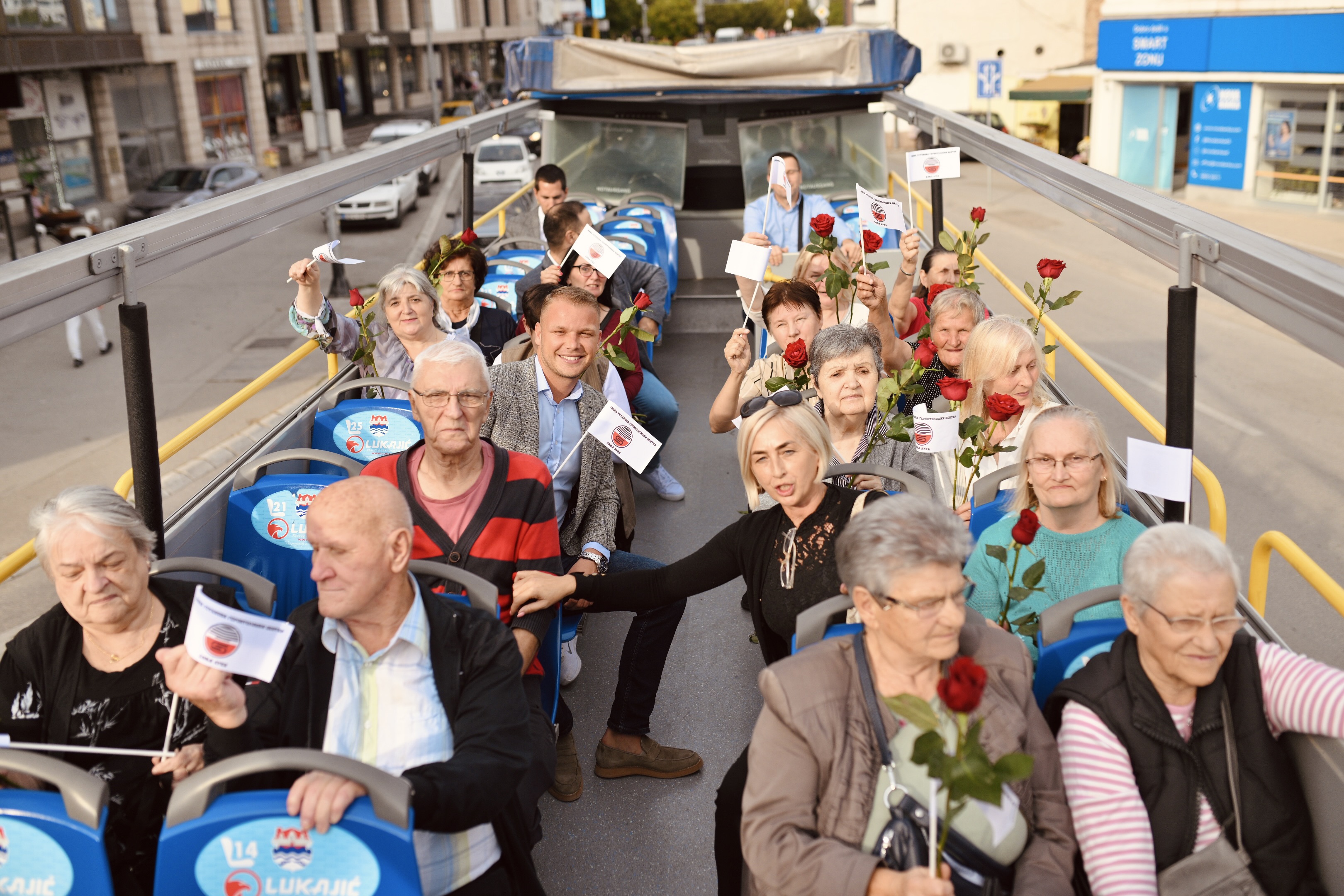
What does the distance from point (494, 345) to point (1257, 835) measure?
15.7 feet

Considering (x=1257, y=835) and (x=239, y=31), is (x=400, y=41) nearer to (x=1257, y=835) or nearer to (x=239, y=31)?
(x=239, y=31)

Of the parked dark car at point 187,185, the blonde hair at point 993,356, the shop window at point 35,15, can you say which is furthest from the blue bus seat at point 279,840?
the shop window at point 35,15

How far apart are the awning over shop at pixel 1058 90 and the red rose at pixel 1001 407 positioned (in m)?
34.5

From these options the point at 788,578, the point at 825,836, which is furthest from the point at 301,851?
the point at 788,578

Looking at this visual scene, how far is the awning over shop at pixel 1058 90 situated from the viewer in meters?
34.9

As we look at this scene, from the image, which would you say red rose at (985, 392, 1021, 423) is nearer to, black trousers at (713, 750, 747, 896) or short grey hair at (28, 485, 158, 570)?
black trousers at (713, 750, 747, 896)

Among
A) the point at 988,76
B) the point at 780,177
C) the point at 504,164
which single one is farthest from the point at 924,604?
the point at 504,164

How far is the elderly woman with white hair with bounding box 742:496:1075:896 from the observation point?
240 cm

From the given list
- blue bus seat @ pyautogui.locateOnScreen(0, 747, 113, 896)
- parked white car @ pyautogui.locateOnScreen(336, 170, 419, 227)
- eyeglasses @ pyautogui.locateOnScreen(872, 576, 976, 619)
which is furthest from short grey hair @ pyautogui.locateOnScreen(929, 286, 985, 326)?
parked white car @ pyautogui.locateOnScreen(336, 170, 419, 227)

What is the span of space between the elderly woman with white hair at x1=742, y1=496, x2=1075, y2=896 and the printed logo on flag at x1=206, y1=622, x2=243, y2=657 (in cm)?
112

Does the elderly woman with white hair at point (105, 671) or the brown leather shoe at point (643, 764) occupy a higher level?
the elderly woman with white hair at point (105, 671)

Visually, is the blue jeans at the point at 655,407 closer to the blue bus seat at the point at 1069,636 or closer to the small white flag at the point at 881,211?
the small white flag at the point at 881,211

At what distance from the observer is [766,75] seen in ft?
33.1

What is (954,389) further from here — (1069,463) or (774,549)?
(774,549)
